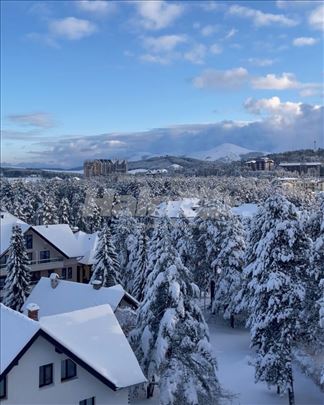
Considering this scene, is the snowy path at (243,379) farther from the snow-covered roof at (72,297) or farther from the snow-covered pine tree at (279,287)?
the snow-covered roof at (72,297)

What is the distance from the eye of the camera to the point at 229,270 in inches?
1421

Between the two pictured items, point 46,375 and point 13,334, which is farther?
point 46,375

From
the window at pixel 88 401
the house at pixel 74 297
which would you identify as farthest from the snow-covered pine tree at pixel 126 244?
the window at pixel 88 401

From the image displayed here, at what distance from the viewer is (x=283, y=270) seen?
21.9 meters

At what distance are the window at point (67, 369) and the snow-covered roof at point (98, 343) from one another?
27.2 inches

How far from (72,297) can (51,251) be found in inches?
636

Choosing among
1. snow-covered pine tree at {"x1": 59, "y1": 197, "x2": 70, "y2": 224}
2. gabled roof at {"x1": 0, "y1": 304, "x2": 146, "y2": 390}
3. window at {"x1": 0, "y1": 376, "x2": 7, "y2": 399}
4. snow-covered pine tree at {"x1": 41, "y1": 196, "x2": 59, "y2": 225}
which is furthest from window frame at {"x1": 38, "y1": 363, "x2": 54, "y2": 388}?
snow-covered pine tree at {"x1": 59, "y1": 197, "x2": 70, "y2": 224}

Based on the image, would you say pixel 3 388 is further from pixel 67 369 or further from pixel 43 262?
pixel 43 262

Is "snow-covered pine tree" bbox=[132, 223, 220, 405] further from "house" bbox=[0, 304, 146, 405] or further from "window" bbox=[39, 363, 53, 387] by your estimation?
"window" bbox=[39, 363, 53, 387]

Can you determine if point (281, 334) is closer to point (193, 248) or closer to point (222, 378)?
point (222, 378)

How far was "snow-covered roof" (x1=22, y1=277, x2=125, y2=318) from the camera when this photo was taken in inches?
1093

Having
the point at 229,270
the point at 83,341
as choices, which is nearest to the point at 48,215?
the point at 229,270

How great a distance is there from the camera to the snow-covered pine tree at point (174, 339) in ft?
66.9

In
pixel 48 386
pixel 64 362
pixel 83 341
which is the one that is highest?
pixel 83 341
